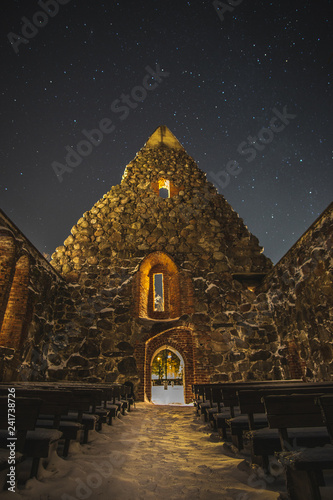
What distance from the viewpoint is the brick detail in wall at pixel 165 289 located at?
29.3 feet

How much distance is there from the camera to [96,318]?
28.5 ft

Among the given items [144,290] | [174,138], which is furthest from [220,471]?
[174,138]

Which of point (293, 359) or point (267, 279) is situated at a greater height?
point (267, 279)

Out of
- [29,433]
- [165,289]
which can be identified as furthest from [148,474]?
[165,289]

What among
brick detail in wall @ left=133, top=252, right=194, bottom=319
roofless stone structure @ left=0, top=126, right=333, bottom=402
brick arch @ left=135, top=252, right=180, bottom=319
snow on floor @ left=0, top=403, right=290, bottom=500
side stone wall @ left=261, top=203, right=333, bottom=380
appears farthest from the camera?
brick arch @ left=135, top=252, right=180, bottom=319

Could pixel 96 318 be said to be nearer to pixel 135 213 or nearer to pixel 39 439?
pixel 135 213

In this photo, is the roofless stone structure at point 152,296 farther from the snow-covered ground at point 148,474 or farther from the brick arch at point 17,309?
the snow-covered ground at point 148,474

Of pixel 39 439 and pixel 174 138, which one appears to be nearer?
pixel 39 439

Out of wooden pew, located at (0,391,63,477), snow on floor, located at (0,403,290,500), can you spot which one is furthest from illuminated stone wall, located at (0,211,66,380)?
wooden pew, located at (0,391,63,477)

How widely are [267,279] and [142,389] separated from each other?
206 inches

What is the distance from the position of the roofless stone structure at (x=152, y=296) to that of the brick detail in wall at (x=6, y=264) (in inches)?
1.1

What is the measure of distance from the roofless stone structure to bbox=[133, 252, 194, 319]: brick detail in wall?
38 millimetres

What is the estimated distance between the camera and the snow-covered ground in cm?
184

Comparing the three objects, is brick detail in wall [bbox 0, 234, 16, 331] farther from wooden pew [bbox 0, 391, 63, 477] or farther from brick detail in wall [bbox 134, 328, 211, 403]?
wooden pew [bbox 0, 391, 63, 477]
